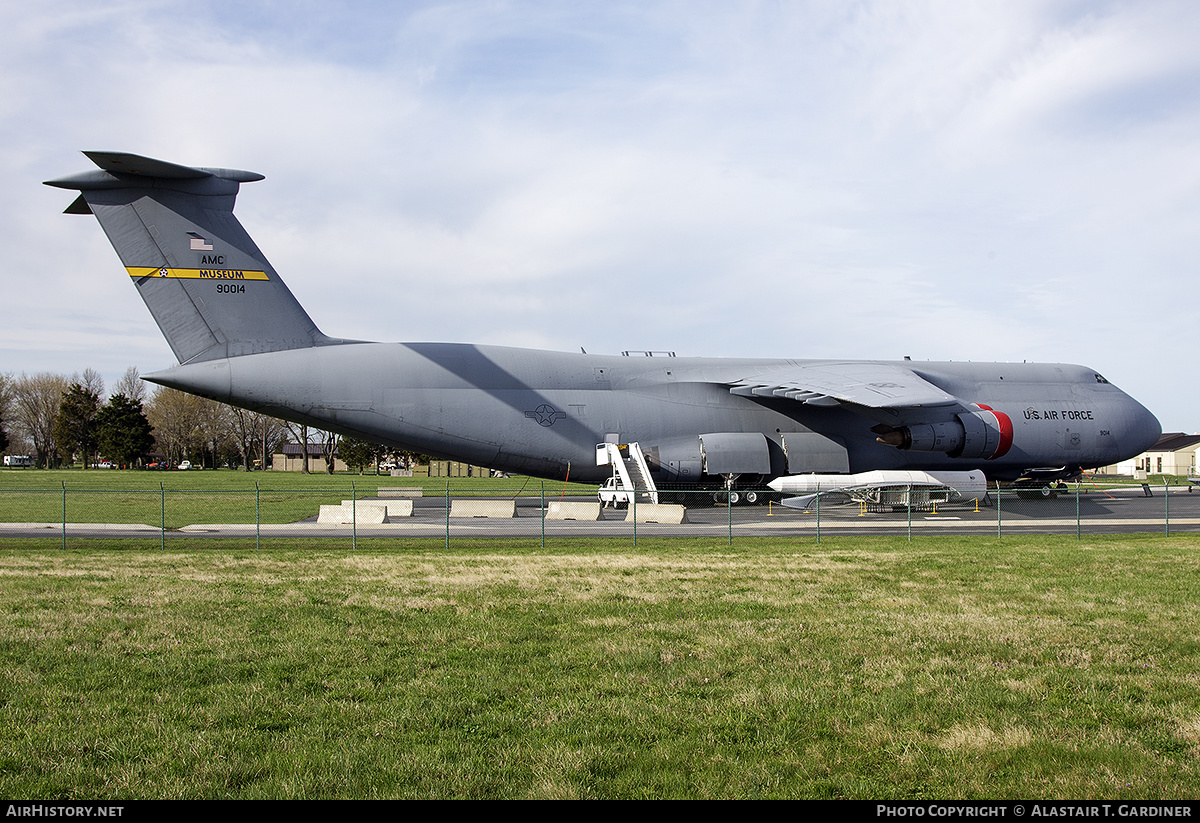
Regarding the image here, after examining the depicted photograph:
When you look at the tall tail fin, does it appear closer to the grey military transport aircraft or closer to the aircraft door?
the grey military transport aircraft

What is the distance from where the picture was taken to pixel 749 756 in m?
5.09

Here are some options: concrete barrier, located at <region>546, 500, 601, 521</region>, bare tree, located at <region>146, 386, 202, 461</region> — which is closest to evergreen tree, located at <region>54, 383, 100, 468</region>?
bare tree, located at <region>146, 386, 202, 461</region>

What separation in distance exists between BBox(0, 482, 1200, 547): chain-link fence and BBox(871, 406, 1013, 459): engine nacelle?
5.02 ft

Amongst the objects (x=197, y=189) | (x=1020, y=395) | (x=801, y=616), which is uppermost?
(x=197, y=189)

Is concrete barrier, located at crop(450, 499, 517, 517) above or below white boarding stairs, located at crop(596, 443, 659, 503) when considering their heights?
below

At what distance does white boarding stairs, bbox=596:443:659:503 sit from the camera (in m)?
25.4

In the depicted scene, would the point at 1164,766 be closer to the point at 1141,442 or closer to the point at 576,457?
the point at 576,457

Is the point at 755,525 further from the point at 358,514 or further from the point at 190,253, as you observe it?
the point at 190,253

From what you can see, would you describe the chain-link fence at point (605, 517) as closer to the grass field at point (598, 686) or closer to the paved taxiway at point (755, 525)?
the paved taxiway at point (755, 525)

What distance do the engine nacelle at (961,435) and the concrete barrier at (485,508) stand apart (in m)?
11.9

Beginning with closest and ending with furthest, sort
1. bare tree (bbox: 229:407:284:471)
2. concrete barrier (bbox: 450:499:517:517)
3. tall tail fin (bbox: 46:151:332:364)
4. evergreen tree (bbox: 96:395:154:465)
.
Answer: tall tail fin (bbox: 46:151:332:364)
concrete barrier (bbox: 450:499:517:517)
evergreen tree (bbox: 96:395:154:465)
bare tree (bbox: 229:407:284:471)

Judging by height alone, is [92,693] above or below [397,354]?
below
